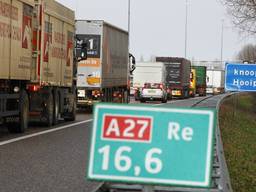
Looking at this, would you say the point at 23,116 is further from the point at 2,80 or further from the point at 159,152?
the point at 159,152

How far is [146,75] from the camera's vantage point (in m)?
53.9

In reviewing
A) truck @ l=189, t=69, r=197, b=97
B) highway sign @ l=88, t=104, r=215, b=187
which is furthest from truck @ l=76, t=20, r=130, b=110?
truck @ l=189, t=69, r=197, b=97

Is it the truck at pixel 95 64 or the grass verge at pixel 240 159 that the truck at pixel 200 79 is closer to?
the truck at pixel 95 64

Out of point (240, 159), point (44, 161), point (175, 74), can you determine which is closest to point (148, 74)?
point (175, 74)

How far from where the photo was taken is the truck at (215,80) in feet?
319

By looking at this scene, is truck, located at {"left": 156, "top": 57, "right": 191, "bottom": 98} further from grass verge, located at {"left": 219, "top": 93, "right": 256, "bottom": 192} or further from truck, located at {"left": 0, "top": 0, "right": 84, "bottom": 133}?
truck, located at {"left": 0, "top": 0, "right": 84, "bottom": 133}

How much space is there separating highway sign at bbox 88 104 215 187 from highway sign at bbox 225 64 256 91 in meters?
19.9

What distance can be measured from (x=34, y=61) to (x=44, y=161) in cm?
679

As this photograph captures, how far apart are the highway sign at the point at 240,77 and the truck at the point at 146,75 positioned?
27.9 metres

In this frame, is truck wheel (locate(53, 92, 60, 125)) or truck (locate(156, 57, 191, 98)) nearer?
Answer: truck wheel (locate(53, 92, 60, 125))

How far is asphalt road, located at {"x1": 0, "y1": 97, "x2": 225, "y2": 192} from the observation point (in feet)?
32.8

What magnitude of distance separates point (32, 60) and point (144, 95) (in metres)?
33.4

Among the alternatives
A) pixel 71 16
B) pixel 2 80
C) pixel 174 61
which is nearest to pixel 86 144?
pixel 2 80

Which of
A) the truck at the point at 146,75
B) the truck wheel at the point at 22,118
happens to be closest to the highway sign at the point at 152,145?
the truck wheel at the point at 22,118
